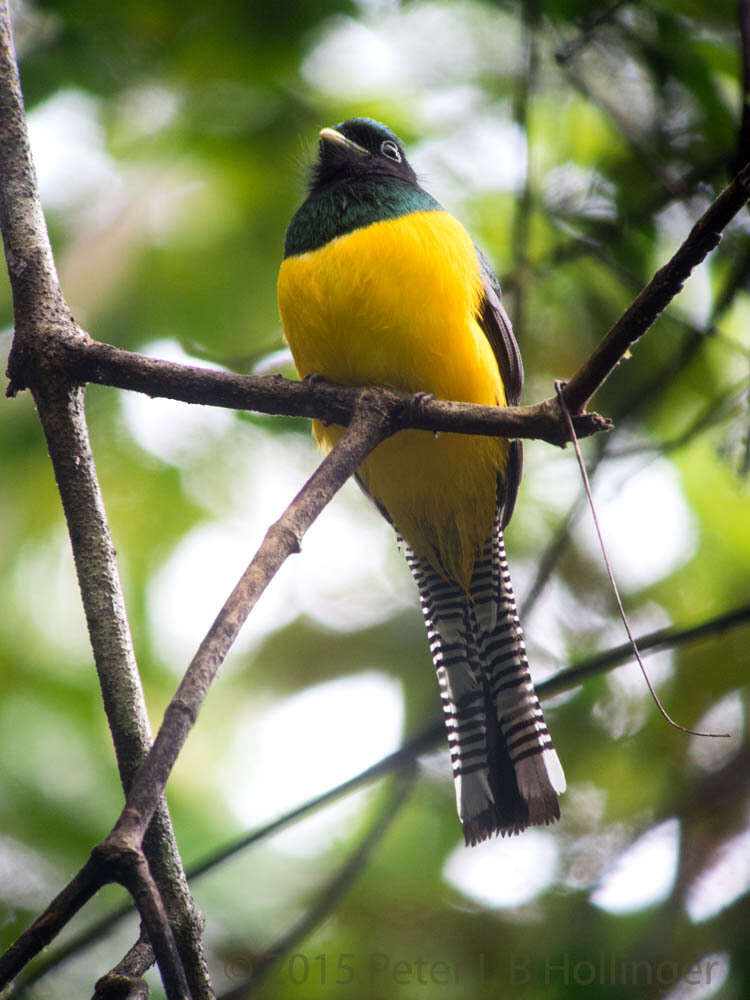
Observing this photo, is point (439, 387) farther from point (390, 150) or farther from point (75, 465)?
point (75, 465)

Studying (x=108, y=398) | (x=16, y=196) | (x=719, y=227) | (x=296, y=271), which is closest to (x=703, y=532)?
(x=296, y=271)

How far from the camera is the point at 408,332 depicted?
291 cm

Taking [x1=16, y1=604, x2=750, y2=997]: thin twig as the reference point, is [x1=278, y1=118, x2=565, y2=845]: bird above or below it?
above

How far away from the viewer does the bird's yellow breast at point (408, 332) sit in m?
2.92

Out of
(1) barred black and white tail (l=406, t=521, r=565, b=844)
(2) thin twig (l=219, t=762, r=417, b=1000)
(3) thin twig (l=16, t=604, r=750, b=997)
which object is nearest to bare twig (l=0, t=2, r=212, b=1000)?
(3) thin twig (l=16, t=604, r=750, b=997)

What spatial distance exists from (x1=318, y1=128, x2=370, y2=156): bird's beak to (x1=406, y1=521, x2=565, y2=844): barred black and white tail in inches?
52.2

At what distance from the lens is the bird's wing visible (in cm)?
330

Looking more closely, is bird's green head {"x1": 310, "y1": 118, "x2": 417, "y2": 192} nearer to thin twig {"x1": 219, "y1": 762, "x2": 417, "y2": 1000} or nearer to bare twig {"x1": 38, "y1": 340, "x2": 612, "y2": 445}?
bare twig {"x1": 38, "y1": 340, "x2": 612, "y2": 445}

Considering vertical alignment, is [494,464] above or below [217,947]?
above

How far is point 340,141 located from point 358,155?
2.9 inches

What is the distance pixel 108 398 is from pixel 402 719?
1.92m

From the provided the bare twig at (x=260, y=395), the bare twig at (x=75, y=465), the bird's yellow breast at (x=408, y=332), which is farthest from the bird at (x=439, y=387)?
the bare twig at (x=75, y=465)

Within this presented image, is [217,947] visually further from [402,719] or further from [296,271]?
[296,271]

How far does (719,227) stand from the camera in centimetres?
173
